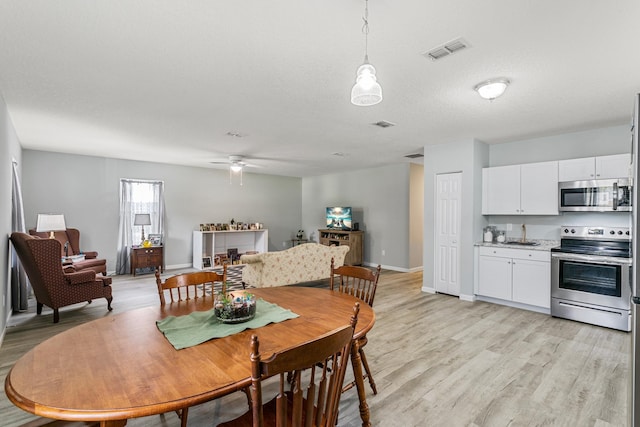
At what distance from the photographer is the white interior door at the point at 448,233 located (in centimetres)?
509

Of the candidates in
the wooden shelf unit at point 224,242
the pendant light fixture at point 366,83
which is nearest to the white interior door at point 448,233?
the pendant light fixture at point 366,83

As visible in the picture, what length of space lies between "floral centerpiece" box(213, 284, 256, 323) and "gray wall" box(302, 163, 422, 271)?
5971mm

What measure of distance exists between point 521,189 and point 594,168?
0.86 metres

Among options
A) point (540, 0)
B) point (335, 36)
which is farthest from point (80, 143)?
point (540, 0)

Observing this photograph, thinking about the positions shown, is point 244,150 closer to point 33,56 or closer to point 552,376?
point 33,56

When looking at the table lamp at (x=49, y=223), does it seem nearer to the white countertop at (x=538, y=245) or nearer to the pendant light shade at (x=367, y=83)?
the pendant light shade at (x=367, y=83)

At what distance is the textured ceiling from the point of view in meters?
1.87

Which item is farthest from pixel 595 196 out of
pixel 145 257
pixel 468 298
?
pixel 145 257

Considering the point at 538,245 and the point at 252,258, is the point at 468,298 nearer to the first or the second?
the point at 538,245

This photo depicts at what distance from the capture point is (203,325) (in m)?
1.71

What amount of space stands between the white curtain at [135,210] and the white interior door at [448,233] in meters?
6.22

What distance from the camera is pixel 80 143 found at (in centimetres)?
529

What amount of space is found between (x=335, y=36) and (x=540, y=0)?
121cm

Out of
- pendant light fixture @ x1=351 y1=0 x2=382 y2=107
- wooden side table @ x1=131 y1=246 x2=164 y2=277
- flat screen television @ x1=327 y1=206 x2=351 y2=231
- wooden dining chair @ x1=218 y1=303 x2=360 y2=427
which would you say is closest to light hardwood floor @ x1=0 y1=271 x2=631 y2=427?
wooden dining chair @ x1=218 y1=303 x2=360 y2=427
